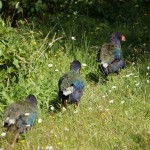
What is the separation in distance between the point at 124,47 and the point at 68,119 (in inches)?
165

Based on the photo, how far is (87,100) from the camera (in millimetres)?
7770

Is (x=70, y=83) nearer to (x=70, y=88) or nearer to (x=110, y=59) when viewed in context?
(x=70, y=88)

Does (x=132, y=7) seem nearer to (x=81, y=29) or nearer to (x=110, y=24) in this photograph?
(x=110, y=24)

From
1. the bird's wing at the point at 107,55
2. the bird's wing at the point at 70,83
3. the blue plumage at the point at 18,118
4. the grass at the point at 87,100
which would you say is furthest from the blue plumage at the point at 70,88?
the bird's wing at the point at 107,55

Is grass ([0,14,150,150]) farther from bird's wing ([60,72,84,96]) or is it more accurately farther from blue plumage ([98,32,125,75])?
bird's wing ([60,72,84,96])

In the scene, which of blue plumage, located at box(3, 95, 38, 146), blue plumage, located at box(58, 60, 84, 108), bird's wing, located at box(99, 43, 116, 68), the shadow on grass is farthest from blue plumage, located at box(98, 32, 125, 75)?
blue plumage, located at box(3, 95, 38, 146)

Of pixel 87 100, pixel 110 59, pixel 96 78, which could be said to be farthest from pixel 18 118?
pixel 96 78

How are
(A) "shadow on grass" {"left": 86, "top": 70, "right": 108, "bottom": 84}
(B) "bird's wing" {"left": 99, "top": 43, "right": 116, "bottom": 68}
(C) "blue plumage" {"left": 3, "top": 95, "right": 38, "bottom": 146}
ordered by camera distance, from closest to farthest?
1. (C) "blue plumage" {"left": 3, "top": 95, "right": 38, "bottom": 146}
2. (B) "bird's wing" {"left": 99, "top": 43, "right": 116, "bottom": 68}
3. (A) "shadow on grass" {"left": 86, "top": 70, "right": 108, "bottom": 84}

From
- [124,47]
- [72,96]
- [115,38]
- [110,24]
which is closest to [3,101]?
[72,96]

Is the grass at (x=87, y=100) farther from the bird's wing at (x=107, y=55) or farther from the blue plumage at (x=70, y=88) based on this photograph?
the bird's wing at (x=107, y=55)

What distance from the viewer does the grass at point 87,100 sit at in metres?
6.23

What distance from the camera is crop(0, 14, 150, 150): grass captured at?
6.23m

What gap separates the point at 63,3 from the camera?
45.3 ft

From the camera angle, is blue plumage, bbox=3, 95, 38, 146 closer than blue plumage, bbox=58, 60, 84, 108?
Yes
